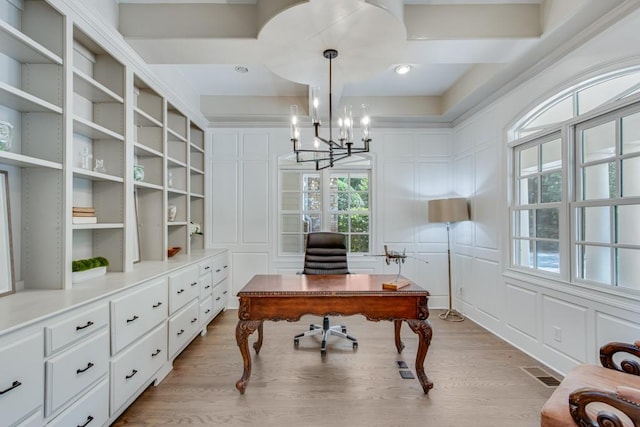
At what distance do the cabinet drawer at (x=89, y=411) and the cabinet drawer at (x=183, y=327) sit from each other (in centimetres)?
79

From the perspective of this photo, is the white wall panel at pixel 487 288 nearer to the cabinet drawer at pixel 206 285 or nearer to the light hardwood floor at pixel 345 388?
the light hardwood floor at pixel 345 388

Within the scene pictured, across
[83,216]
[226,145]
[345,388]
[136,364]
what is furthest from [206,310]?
[226,145]

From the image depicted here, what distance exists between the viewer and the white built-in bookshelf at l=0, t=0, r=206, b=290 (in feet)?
5.89

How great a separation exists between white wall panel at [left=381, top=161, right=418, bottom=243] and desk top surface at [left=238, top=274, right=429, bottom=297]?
173 centimetres

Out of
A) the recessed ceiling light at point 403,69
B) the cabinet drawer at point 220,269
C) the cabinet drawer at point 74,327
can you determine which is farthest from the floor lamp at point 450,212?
the cabinet drawer at point 74,327

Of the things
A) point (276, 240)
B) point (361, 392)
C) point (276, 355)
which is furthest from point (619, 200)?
point (276, 240)

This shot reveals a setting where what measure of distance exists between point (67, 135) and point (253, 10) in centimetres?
159

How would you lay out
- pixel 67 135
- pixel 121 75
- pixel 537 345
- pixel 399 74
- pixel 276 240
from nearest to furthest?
pixel 67 135, pixel 121 75, pixel 537 345, pixel 399 74, pixel 276 240

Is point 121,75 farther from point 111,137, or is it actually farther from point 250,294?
point 250,294

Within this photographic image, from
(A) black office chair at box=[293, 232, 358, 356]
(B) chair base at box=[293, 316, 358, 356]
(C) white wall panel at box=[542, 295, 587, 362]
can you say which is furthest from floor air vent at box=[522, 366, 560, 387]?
(A) black office chair at box=[293, 232, 358, 356]

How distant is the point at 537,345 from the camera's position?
2.77 metres

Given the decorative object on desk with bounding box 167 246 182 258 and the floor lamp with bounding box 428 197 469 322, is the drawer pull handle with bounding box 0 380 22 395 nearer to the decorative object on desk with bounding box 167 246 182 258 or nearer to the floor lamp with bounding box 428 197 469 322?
the decorative object on desk with bounding box 167 246 182 258

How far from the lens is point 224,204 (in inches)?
175

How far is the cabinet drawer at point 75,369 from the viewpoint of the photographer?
1.40 m
